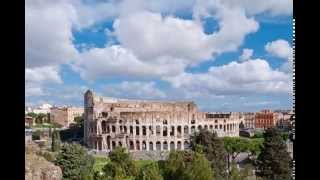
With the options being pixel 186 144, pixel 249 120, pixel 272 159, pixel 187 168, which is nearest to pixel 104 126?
pixel 186 144

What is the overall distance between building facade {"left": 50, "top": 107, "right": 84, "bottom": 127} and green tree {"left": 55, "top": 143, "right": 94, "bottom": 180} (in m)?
0.38

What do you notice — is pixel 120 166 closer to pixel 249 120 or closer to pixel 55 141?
pixel 55 141

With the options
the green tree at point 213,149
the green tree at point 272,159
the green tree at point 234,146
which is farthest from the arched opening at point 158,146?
the green tree at point 272,159

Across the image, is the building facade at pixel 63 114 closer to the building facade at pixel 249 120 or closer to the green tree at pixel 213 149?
the green tree at pixel 213 149

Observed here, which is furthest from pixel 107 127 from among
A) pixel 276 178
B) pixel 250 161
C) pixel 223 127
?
pixel 276 178

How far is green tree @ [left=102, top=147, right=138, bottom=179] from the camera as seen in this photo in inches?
212

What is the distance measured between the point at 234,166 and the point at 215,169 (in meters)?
0.42

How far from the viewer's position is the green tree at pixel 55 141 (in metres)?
5.60

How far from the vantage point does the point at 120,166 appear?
5.69 metres

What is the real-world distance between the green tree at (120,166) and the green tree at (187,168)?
0.43m
